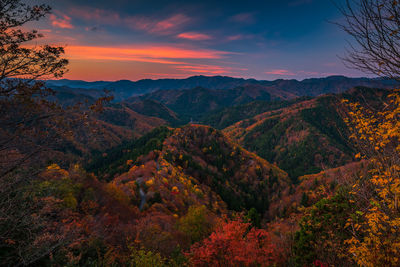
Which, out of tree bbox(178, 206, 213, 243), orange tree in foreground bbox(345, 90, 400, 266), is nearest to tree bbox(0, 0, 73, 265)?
orange tree in foreground bbox(345, 90, 400, 266)

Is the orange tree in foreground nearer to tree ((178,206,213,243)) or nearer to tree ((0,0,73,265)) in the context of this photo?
tree ((0,0,73,265))

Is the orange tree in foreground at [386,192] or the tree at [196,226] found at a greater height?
the orange tree in foreground at [386,192]

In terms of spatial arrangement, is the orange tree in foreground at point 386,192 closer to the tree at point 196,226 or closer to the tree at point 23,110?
the tree at point 23,110

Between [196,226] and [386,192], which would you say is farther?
[196,226]

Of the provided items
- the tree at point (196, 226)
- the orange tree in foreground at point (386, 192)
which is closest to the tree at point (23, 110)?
the orange tree in foreground at point (386, 192)

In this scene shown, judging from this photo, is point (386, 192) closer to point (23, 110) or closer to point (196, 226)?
point (23, 110)

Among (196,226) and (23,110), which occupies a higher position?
(23,110)

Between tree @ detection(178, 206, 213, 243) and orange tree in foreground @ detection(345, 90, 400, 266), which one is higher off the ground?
orange tree in foreground @ detection(345, 90, 400, 266)

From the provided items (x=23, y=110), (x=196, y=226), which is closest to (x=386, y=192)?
(x=23, y=110)

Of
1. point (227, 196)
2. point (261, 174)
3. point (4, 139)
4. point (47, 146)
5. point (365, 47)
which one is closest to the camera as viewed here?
point (365, 47)

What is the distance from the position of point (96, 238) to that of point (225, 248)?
13.8 metres

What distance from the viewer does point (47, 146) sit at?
11.7 m

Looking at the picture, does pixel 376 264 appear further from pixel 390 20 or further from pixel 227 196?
pixel 227 196

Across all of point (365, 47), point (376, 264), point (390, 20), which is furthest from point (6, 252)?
point (390, 20)
